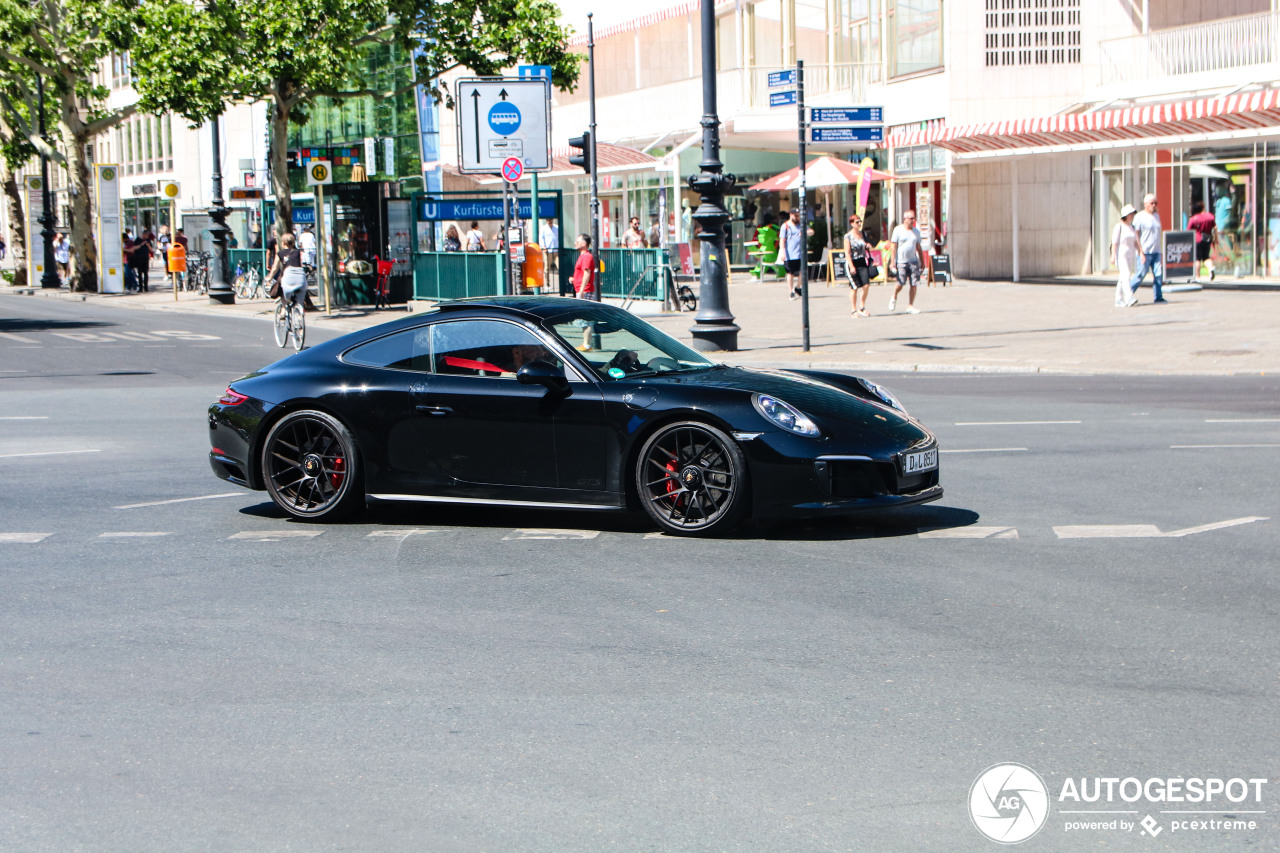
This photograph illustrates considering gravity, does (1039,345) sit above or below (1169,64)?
below

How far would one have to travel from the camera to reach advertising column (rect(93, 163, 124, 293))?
4709 cm

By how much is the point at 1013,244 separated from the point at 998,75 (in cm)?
405

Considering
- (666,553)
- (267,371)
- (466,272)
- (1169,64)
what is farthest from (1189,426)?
(1169,64)

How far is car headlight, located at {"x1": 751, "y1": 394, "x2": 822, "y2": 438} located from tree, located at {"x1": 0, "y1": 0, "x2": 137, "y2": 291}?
118 feet

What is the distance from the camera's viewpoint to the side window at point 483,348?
8.54 metres

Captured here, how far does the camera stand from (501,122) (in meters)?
24.7

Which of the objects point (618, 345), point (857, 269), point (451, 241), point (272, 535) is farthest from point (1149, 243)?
point (272, 535)

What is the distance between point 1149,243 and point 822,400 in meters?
21.0

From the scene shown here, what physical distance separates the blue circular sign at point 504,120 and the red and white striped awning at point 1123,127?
42.0ft

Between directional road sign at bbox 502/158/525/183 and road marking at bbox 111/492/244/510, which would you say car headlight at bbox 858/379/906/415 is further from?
directional road sign at bbox 502/158/525/183

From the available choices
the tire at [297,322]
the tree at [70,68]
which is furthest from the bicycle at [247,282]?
the tire at [297,322]

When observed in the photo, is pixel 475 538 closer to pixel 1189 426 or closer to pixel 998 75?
pixel 1189 426

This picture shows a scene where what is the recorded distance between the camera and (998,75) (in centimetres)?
3738

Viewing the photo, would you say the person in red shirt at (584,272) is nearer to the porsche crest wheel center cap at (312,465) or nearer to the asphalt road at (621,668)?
the asphalt road at (621,668)
